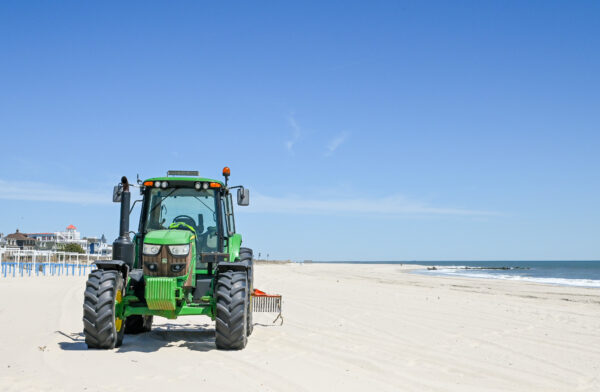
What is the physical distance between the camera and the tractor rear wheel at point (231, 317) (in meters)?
7.57

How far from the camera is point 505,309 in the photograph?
1427 centimetres

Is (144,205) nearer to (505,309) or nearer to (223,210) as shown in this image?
(223,210)

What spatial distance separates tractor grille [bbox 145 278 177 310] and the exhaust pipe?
3.44 feet

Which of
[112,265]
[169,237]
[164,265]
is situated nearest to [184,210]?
[169,237]

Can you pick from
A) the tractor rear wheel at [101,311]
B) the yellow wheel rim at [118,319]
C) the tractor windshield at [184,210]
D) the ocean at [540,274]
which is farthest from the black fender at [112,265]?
the ocean at [540,274]

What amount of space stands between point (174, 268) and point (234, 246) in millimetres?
1664

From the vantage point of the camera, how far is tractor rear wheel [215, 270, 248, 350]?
757 centimetres

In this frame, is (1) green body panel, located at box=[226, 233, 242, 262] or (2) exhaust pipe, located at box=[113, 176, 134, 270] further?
(1) green body panel, located at box=[226, 233, 242, 262]

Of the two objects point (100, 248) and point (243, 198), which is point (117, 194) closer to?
point (243, 198)

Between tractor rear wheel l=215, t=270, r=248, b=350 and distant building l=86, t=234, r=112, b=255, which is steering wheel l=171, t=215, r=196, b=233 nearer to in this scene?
tractor rear wheel l=215, t=270, r=248, b=350

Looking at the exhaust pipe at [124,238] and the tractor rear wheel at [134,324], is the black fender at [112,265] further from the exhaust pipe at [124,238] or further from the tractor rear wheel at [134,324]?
the tractor rear wheel at [134,324]

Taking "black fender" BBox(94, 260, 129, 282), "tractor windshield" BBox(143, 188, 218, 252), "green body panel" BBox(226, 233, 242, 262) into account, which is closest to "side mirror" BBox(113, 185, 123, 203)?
"tractor windshield" BBox(143, 188, 218, 252)

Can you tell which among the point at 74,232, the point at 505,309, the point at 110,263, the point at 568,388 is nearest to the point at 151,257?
the point at 110,263

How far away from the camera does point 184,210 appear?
352 inches
